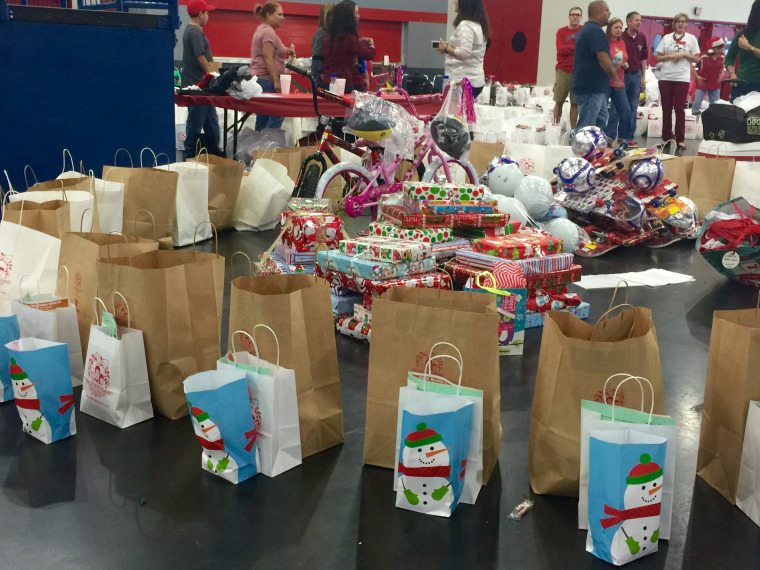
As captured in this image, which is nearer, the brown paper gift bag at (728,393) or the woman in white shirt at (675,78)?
the brown paper gift bag at (728,393)

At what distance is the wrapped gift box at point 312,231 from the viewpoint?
3.64 metres

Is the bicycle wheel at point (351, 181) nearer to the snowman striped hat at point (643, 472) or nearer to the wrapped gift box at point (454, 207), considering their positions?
the wrapped gift box at point (454, 207)

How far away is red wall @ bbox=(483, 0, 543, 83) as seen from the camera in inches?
614

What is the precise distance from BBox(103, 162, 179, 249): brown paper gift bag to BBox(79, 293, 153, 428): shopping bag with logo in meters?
1.93

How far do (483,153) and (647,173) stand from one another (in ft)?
4.64

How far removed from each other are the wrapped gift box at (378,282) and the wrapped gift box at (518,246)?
0.78 ft

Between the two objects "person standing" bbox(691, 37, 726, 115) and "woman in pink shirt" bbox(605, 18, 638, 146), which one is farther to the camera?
"person standing" bbox(691, 37, 726, 115)

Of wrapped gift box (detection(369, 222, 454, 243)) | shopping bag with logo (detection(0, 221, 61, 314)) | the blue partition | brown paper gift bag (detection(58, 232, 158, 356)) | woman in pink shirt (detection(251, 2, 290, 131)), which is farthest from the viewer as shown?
woman in pink shirt (detection(251, 2, 290, 131))

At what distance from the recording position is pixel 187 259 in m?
2.56

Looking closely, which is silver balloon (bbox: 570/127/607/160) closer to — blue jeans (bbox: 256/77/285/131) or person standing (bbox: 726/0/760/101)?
person standing (bbox: 726/0/760/101)

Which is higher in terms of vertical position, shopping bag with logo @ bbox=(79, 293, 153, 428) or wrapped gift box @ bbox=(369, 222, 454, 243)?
wrapped gift box @ bbox=(369, 222, 454, 243)

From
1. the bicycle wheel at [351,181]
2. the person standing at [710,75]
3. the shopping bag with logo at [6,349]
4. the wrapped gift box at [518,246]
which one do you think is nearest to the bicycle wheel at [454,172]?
the bicycle wheel at [351,181]

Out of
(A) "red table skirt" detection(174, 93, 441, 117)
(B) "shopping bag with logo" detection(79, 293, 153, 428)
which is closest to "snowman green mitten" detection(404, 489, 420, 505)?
(B) "shopping bag with logo" detection(79, 293, 153, 428)

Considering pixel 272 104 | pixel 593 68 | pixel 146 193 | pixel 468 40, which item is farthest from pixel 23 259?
pixel 593 68
